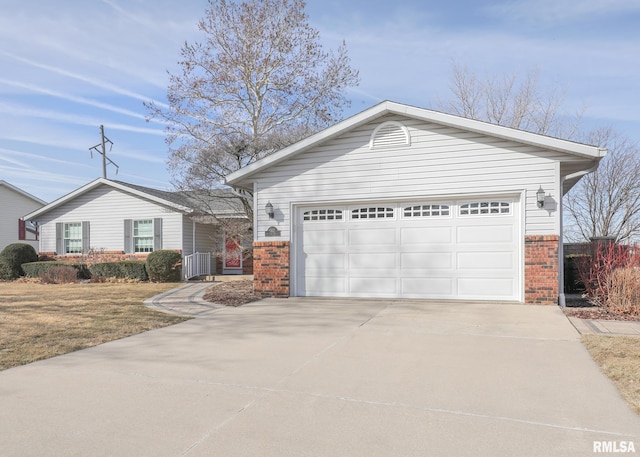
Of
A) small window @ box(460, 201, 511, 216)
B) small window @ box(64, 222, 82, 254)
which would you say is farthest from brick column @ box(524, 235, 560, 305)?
small window @ box(64, 222, 82, 254)

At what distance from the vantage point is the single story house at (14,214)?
83.4 ft

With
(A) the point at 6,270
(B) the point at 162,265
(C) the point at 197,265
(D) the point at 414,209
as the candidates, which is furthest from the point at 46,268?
(D) the point at 414,209

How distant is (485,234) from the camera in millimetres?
9062

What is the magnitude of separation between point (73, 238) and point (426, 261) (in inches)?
656

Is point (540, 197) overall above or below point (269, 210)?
above

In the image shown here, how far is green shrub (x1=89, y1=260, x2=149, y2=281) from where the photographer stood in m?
16.3

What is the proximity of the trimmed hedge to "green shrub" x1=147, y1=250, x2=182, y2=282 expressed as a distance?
11.5 feet

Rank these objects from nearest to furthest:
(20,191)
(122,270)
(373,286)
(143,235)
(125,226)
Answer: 1. (373,286)
2. (122,270)
3. (143,235)
4. (125,226)
5. (20,191)

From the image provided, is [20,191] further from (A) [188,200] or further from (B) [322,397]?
(B) [322,397]

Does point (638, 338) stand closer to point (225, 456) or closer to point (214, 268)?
point (225, 456)

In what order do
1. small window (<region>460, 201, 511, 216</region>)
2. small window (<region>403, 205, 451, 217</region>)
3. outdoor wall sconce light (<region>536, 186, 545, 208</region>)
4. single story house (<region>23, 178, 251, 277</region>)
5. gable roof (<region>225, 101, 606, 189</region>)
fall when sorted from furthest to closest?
1. single story house (<region>23, 178, 251, 277</region>)
2. small window (<region>403, 205, 451, 217</region>)
3. small window (<region>460, 201, 511, 216</region>)
4. outdoor wall sconce light (<region>536, 186, 545, 208</region>)
5. gable roof (<region>225, 101, 606, 189</region>)

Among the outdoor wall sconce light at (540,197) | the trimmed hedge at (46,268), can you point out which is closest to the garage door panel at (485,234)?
the outdoor wall sconce light at (540,197)

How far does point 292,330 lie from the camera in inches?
262

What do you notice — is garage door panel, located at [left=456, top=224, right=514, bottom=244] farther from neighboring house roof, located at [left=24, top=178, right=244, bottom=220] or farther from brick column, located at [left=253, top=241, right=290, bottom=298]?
neighboring house roof, located at [left=24, top=178, right=244, bottom=220]
